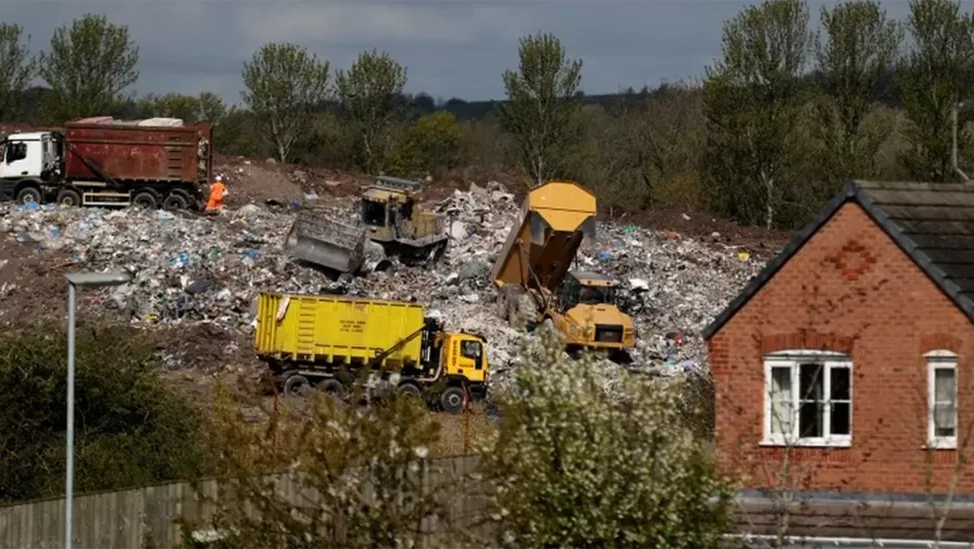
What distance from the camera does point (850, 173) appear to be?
54.8m

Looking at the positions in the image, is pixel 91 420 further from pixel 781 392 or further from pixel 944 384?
pixel 944 384

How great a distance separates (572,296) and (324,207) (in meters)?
14.1

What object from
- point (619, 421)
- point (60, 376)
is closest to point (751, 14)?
point (60, 376)

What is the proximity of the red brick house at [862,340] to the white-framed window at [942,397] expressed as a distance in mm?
20

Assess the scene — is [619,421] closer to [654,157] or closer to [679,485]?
[679,485]

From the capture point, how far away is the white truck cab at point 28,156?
140 ft

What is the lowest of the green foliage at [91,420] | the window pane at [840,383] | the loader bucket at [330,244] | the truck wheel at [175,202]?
the green foliage at [91,420]

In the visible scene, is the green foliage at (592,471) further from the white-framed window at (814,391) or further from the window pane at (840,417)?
the window pane at (840,417)

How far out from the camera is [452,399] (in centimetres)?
3133

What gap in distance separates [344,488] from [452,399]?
2040 cm

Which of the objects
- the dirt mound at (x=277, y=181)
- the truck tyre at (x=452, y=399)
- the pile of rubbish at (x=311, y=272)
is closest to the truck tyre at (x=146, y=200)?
the pile of rubbish at (x=311, y=272)

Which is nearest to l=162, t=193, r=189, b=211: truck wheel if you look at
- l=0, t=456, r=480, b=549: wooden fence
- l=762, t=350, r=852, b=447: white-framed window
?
l=0, t=456, r=480, b=549: wooden fence

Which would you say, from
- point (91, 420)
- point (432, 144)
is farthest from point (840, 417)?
point (432, 144)

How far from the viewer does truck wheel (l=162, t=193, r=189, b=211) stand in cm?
4356
